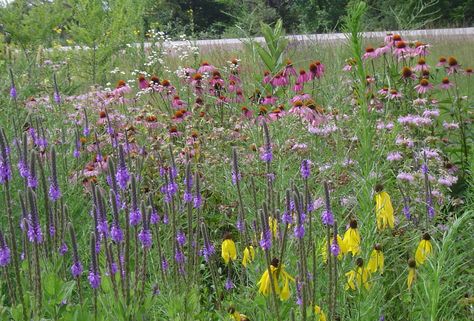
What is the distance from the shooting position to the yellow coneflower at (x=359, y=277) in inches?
94.6

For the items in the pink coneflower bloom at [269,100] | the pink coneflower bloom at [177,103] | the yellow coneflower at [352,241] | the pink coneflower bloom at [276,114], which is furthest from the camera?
the pink coneflower bloom at [177,103]

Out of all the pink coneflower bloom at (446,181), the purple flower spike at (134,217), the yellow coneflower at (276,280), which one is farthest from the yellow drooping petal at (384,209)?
the pink coneflower bloom at (446,181)

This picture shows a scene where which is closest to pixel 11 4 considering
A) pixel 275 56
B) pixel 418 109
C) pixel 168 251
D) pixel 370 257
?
pixel 275 56

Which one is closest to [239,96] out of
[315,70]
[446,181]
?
[315,70]

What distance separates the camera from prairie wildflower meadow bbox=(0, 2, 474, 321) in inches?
85.3

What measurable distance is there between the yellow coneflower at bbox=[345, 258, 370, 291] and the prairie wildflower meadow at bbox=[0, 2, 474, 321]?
0.02m

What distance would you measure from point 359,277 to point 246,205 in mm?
1249

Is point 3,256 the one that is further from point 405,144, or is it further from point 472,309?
point 405,144

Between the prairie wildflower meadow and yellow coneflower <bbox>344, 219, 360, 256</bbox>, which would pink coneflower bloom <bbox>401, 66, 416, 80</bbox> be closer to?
the prairie wildflower meadow

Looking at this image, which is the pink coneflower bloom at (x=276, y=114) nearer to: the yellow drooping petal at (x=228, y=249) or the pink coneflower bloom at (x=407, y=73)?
the pink coneflower bloom at (x=407, y=73)

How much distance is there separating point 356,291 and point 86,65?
28.1 feet

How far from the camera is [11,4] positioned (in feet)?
40.3

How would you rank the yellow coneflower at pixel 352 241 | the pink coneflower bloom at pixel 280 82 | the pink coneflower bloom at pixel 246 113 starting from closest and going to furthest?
1. the yellow coneflower at pixel 352 241
2. the pink coneflower bloom at pixel 246 113
3. the pink coneflower bloom at pixel 280 82

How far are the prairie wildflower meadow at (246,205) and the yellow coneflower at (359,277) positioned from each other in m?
0.02
